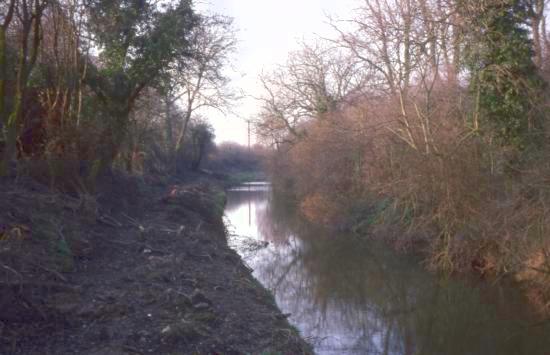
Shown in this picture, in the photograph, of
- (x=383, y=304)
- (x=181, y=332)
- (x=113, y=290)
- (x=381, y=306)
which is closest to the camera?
(x=181, y=332)

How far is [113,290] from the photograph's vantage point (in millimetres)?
8797

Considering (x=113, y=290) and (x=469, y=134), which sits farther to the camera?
(x=469, y=134)

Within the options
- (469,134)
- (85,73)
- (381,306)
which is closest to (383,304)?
(381,306)

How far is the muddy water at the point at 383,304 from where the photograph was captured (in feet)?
35.8

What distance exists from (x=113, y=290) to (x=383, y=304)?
277 inches

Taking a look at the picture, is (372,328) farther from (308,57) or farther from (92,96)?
(308,57)

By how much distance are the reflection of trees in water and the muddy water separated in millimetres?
18

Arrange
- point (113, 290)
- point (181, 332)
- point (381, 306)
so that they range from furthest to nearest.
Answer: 1. point (381, 306)
2. point (113, 290)
3. point (181, 332)

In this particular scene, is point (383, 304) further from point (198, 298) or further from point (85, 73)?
point (85, 73)

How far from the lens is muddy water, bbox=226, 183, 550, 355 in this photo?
10.9m

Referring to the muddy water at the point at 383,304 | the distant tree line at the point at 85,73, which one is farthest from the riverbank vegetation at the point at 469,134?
the distant tree line at the point at 85,73

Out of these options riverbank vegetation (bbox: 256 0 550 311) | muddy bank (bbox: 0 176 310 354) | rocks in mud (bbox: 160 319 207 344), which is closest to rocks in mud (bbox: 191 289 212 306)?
muddy bank (bbox: 0 176 310 354)

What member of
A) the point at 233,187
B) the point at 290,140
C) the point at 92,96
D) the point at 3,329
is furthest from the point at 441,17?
the point at 233,187

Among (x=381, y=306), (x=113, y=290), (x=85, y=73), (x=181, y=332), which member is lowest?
(x=381, y=306)
